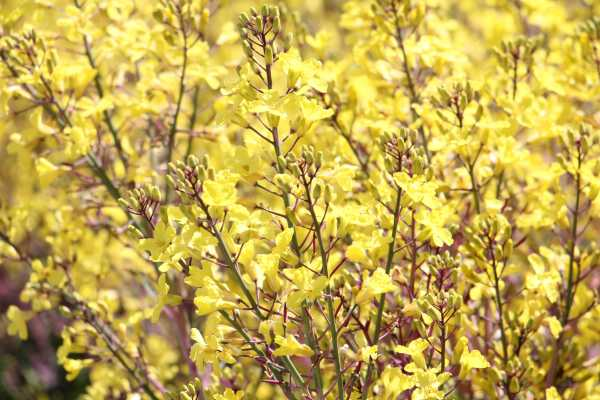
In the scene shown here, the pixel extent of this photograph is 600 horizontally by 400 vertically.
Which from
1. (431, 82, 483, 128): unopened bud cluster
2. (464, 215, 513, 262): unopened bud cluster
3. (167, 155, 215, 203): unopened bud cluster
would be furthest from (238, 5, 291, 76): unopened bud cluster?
(464, 215, 513, 262): unopened bud cluster

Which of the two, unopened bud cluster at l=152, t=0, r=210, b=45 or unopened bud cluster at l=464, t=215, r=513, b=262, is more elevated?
unopened bud cluster at l=152, t=0, r=210, b=45

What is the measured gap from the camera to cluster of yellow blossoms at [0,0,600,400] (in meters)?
1.96

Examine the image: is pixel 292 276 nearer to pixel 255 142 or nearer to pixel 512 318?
pixel 255 142

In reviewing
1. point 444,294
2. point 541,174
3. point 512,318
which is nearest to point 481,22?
point 541,174

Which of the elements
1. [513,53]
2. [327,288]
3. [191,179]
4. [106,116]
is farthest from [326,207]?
[106,116]

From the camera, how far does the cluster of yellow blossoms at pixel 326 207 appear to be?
1.96m

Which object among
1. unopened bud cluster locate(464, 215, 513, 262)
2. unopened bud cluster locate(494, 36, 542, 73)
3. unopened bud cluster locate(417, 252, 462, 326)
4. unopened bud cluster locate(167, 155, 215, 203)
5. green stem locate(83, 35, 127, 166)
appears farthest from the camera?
green stem locate(83, 35, 127, 166)

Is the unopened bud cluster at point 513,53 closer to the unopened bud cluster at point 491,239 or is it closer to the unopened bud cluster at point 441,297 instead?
the unopened bud cluster at point 491,239

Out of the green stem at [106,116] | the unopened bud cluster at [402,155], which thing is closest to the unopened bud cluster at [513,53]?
the unopened bud cluster at [402,155]

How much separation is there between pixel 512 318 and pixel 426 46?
1.06 meters

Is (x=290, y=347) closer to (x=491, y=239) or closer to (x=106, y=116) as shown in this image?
(x=491, y=239)

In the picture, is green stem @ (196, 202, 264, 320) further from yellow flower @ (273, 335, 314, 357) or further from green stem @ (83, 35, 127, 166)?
green stem @ (83, 35, 127, 166)

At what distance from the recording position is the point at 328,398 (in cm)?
217

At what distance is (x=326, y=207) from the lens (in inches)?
77.0
